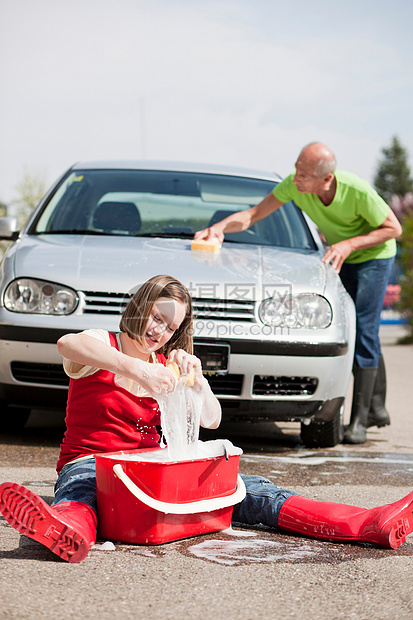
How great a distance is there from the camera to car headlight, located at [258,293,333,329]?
426cm

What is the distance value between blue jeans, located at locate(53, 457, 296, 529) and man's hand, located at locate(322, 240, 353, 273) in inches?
73.6

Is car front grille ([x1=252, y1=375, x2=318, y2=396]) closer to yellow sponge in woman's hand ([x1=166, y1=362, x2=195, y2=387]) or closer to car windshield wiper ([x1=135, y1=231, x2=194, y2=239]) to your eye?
car windshield wiper ([x1=135, y1=231, x2=194, y2=239])

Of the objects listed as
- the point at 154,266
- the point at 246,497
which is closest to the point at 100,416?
the point at 246,497

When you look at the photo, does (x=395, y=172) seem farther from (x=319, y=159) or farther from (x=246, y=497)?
(x=246, y=497)

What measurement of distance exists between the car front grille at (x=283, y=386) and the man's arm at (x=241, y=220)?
0.89m

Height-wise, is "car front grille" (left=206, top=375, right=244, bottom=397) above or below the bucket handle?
above

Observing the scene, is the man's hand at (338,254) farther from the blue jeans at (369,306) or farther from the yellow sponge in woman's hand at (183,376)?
the yellow sponge in woman's hand at (183,376)

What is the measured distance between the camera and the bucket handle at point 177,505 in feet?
8.73

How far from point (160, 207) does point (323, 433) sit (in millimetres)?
1745

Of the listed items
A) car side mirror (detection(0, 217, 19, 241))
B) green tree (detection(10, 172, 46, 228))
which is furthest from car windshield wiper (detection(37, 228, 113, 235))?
green tree (detection(10, 172, 46, 228))

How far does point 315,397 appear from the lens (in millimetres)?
4383

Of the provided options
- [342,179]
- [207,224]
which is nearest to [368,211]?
[342,179]

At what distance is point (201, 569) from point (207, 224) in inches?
119

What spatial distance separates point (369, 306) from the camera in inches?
200
